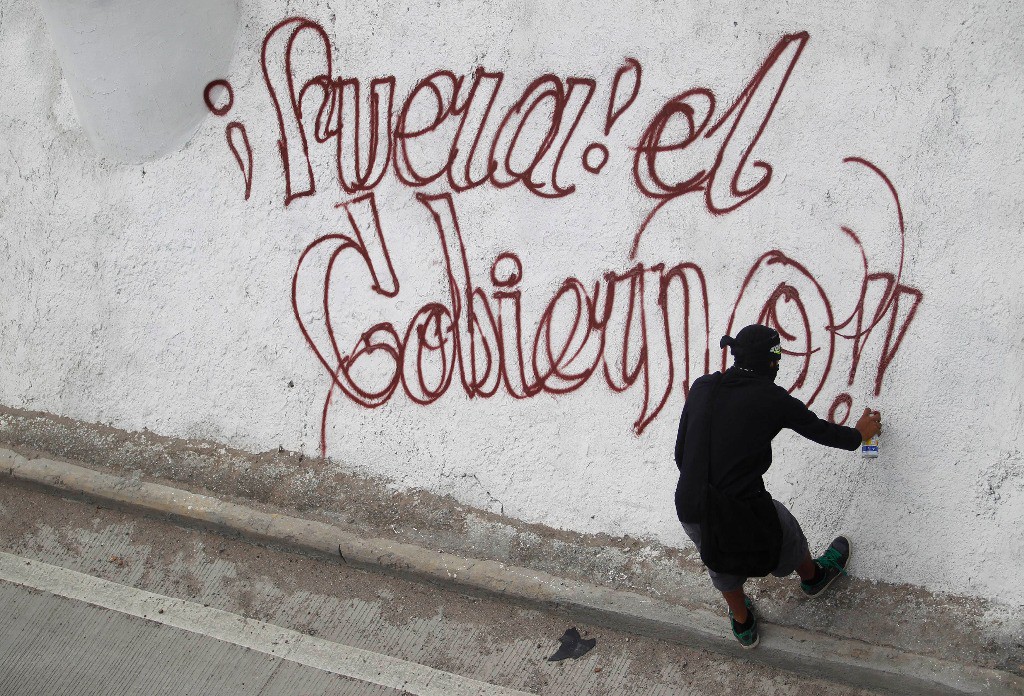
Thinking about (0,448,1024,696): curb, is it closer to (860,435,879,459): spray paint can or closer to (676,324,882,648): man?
(676,324,882,648): man

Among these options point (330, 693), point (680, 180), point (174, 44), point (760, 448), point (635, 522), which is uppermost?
point (174, 44)

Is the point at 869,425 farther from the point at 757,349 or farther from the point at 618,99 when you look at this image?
the point at 618,99

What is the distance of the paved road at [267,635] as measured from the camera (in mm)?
3879

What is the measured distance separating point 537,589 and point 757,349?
1553 mm

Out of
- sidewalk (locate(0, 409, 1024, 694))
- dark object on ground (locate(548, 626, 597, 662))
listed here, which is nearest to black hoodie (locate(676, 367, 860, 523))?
sidewalk (locate(0, 409, 1024, 694))

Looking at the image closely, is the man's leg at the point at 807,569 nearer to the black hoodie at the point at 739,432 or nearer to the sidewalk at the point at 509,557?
the sidewalk at the point at 509,557

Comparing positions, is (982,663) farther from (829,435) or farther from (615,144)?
(615,144)

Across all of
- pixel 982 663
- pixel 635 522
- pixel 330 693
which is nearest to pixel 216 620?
pixel 330 693

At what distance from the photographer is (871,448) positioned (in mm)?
3936

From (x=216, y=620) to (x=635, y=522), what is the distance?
78.9 inches

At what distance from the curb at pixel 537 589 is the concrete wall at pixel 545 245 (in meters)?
0.36

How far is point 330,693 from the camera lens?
12.8 feet

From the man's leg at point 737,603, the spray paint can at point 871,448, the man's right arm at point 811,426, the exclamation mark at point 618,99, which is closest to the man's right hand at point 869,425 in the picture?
the spray paint can at point 871,448

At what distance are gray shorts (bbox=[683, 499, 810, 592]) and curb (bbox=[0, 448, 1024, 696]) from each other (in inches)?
14.0
